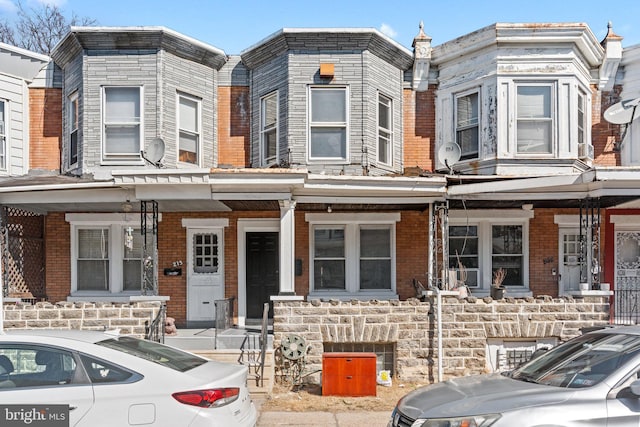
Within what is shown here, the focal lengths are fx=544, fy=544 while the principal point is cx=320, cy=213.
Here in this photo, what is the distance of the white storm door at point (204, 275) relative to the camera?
472 inches

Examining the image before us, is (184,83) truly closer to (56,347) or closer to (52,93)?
(52,93)

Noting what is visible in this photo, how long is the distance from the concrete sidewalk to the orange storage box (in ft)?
2.39

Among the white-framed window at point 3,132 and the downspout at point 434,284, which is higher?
the white-framed window at point 3,132

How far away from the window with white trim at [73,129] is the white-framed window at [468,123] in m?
8.58

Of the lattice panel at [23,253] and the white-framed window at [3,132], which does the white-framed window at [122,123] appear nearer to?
the lattice panel at [23,253]

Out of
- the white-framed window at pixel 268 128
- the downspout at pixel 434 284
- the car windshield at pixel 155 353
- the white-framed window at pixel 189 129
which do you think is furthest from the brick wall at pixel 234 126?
the car windshield at pixel 155 353

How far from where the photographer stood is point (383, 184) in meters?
9.88

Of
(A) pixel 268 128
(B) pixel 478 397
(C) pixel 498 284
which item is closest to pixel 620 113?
(C) pixel 498 284

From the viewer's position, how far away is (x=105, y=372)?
474 cm

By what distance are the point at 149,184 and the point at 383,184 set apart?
4.11 metres

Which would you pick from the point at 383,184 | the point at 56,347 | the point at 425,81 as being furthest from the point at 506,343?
the point at 56,347

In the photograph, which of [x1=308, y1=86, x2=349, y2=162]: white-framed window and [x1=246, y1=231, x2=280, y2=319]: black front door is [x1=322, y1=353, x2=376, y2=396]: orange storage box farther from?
[x1=308, y1=86, x2=349, y2=162]: white-framed window

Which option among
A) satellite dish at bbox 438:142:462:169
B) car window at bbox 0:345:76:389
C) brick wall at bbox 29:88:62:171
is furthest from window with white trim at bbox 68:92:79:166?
car window at bbox 0:345:76:389

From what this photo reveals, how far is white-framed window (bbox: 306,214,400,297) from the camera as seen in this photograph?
1203cm
